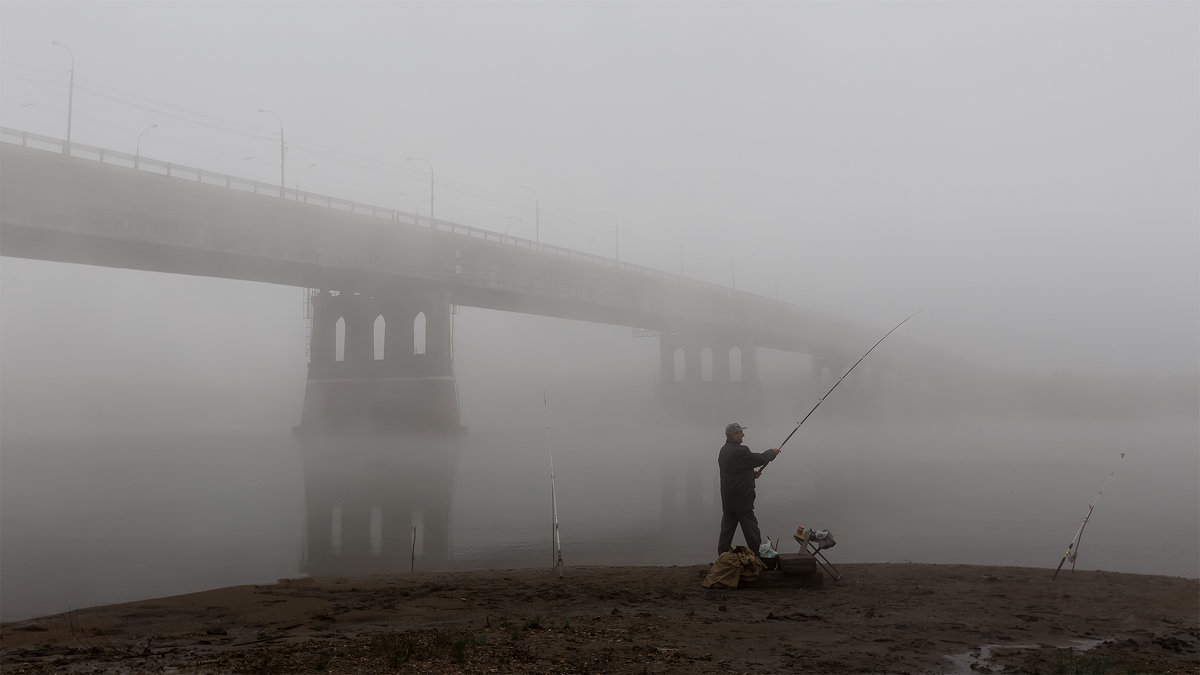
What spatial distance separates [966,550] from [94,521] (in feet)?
68.1

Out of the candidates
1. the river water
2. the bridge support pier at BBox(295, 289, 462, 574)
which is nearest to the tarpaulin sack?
the river water

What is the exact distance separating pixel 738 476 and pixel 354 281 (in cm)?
→ 4318

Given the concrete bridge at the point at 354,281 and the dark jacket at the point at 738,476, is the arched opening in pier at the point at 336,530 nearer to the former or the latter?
the concrete bridge at the point at 354,281

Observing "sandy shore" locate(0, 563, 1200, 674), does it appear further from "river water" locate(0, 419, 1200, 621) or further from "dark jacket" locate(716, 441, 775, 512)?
"river water" locate(0, 419, 1200, 621)

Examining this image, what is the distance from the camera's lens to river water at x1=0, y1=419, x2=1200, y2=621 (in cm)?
1526

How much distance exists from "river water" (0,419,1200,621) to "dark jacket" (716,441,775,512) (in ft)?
14.1

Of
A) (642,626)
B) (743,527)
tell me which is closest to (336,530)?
(743,527)

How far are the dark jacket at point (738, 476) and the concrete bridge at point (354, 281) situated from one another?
721 cm

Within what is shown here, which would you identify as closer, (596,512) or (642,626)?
(642,626)

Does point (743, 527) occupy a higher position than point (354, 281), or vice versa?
point (354, 281)

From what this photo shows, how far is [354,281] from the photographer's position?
165 ft

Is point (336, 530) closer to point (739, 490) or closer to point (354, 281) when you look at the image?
point (739, 490)

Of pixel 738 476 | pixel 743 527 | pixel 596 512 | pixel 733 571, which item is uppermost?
pixel 738 476

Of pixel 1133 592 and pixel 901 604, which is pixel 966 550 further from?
pixel 901 604
